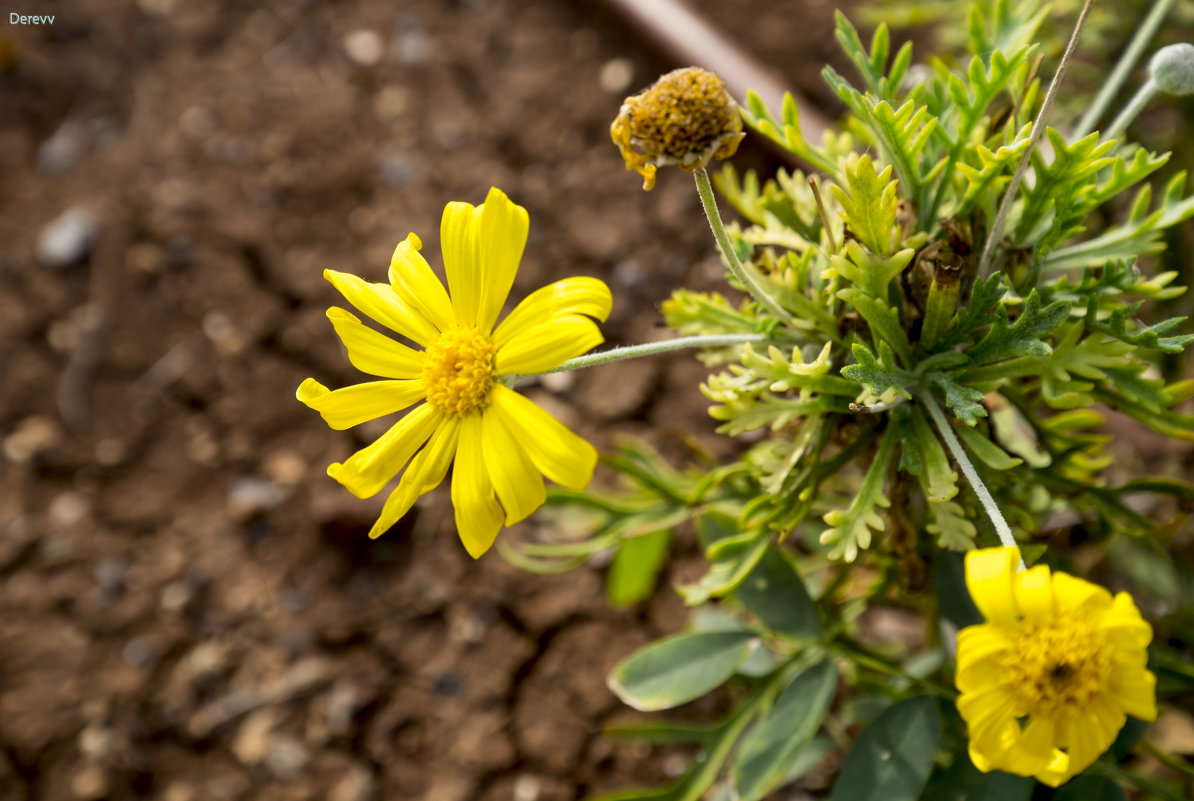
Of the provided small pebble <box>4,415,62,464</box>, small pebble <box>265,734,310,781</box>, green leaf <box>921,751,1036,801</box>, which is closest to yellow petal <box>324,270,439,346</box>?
green leaf <box>921,751,1036,801</box>

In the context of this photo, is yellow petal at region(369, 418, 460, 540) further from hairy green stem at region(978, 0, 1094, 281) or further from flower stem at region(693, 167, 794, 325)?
hairy green stem at region(978, 0, 1094, 281)

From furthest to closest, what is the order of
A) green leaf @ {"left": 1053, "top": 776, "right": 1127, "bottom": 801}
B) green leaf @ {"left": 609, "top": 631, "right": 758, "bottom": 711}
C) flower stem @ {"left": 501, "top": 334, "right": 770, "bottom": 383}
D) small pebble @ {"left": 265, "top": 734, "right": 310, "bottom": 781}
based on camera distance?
small pebble @ {"left": 265, "top": 734, "right": 310, "bottom": 781} → green leaf @ {"left": 609, "top": 631, "right": 758, "bottom": 711} → green leaf @ {"left": 1053, "top": 776, "right": 1127, "bottom": 801} → flower stem @ {"left": 501, "top": 334, "right": 770, "bottom": 383}

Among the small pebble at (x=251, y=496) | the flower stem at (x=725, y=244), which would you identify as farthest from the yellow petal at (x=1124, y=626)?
the small pebble at (x=251, y=496)

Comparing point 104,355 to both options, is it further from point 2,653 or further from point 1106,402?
point 1106,402

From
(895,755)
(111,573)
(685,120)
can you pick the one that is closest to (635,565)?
(895,755)

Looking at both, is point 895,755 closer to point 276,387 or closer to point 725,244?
point 725,244

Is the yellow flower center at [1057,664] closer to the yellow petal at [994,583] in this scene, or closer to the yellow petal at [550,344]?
the yellow petal at [994,583]

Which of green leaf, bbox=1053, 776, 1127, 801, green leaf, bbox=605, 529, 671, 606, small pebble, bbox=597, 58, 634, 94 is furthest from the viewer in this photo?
small pebble, bbox=597, 58, 634, 94
